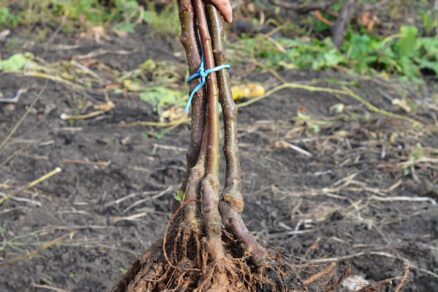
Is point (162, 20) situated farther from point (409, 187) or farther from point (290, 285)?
point (290, 285)

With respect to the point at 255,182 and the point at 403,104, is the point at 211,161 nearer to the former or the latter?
the point at 255,182

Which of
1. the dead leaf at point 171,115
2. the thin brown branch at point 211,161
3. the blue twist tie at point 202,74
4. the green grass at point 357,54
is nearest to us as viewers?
the thin brown branch at point 211,161

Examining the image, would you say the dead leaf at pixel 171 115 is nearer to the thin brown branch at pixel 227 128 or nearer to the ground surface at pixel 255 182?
the ground surface at pixel 255 182

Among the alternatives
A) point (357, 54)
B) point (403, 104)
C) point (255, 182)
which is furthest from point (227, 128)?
point (357, 54)

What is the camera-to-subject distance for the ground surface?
10.9 ft

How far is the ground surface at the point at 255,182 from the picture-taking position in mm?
3322

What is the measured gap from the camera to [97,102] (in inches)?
206

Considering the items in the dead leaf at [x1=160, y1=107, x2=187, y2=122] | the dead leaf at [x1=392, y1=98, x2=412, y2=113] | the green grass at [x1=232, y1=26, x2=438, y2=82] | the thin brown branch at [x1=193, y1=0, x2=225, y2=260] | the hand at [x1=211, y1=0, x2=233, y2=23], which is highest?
the hand at [x1=211, y1=0, x2=233, y2=23]

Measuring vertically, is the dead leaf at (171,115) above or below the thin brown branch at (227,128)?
below

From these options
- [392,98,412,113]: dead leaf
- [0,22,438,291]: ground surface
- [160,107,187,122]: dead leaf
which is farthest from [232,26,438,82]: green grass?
[160,107,187,122]: dead leaf

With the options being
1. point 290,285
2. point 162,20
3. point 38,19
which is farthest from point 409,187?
point 38,19

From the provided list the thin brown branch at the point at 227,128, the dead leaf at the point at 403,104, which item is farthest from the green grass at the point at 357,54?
the thin brown branch at the point at 227,128

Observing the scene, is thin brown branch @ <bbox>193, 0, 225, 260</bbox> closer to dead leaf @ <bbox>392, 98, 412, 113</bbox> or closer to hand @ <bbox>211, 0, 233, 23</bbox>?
hand @ <bbox>211, 0, 233, 23</bbox>

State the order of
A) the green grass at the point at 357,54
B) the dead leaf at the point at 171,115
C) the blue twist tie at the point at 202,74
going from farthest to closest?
the green grass at the point at 357,54
the dead leaf at the point at 171,115
the blue twist tie at the point at 202,74
